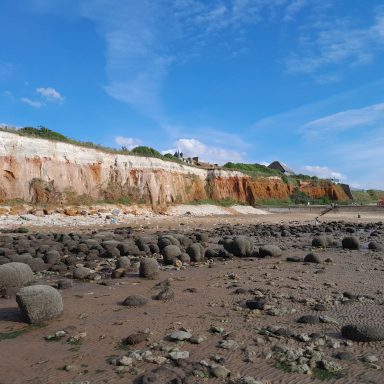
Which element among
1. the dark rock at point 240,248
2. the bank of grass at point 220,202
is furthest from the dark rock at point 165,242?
the bank of grass at point 220,202

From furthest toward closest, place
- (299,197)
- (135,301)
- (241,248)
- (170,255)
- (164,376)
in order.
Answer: (299,197) → (241,248) → (170,255) → (135,301) → (164,376)

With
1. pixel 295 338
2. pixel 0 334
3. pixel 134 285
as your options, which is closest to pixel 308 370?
pixel 295 338

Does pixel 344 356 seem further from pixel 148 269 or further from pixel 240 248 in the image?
pixel 240 248

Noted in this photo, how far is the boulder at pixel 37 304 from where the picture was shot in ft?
21.2

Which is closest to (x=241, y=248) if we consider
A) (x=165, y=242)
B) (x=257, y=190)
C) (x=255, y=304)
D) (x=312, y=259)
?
(x=312, y=259)

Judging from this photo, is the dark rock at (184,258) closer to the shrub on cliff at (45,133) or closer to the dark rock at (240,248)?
the dark rock at (240,248)

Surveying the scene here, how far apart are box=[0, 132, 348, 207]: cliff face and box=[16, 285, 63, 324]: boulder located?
28231mm

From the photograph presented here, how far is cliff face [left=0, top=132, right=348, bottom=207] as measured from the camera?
3381cm

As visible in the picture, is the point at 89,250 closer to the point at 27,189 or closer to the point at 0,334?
the point at 0,334

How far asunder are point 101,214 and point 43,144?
8.72m

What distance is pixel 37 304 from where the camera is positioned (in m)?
6.48

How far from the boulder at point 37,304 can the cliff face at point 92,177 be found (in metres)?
28.2

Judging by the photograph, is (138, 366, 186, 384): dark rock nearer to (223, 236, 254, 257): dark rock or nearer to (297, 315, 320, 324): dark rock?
(297, 315, 320, 324): dark rock

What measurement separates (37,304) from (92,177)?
34.5 m
